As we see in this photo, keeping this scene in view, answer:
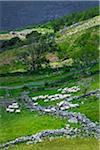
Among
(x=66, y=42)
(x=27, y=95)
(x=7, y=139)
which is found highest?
(x=7, y=139)

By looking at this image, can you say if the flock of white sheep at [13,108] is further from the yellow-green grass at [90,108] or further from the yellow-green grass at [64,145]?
the yellow-green grass at [64,145]

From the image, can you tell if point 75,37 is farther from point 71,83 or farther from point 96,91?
point 96,91

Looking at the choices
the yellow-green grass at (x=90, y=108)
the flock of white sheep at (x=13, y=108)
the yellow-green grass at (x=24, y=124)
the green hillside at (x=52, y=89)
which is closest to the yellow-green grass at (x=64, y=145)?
the green hillside at (x=52, y=89)

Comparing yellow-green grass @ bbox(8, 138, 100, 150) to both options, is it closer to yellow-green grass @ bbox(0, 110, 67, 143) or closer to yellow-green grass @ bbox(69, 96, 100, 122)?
yellow-green grass @ bbox(0, 110, 67, 143)

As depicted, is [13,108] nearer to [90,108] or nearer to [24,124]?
[24,124]

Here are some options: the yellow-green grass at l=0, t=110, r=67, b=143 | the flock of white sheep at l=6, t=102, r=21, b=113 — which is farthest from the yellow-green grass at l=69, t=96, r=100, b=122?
the flock of white sheep at l=6, t=102, r=21, b=113

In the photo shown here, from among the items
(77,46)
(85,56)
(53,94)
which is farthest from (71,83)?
(77,46)
